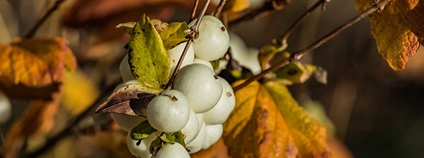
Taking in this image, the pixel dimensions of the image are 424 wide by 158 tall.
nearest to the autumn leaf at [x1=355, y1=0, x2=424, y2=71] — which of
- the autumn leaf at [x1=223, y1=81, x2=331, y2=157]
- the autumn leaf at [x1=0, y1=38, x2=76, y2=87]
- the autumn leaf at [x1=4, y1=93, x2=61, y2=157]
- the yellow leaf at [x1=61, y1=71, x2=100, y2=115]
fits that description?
the autumn leaf at [x1=223, y1=81, x2=331, y2=157]

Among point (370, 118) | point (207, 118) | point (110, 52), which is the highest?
point (207, 118)

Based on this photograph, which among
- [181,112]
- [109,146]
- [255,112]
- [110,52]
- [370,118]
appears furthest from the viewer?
[370,118]

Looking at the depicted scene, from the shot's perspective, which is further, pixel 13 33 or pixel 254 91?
pixel 13 33

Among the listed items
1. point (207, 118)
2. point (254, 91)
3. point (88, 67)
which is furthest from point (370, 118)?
point (207, 118)

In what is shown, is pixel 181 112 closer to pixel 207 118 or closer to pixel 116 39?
pixel 207 118

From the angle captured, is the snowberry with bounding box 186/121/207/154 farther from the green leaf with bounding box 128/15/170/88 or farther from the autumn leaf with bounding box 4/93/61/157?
the autumn leaf with bounding box 4/93/61/157

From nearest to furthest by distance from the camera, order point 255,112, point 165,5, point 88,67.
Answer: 1. point 255,112
2. point 165,5
3. point 88,67

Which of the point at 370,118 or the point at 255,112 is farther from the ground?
the point at 255,112

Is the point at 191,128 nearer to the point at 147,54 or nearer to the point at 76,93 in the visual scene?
the point at 147,54
